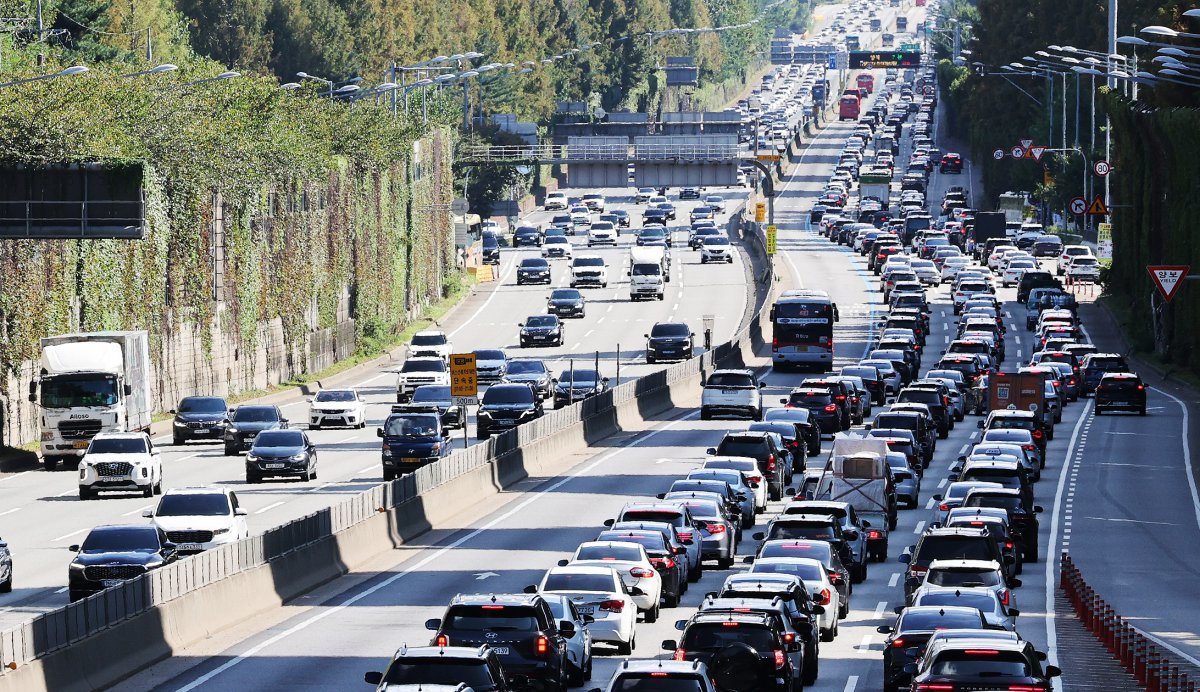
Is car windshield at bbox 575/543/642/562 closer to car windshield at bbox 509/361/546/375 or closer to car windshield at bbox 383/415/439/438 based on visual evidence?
car windshield at bbox 383/415/439/438

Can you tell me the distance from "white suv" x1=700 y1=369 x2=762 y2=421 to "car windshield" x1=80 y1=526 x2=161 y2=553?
35.3 meters

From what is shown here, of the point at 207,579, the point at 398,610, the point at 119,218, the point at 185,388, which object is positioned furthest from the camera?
the point at 185,388

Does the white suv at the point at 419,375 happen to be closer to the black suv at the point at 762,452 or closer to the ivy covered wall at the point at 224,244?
the ivy covered wall at the point at 224,244

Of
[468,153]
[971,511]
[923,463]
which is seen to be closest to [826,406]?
[923,463]

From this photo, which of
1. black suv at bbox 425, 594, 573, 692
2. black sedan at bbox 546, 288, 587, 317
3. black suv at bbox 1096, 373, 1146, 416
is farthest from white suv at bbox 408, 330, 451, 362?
black suv at bbox 425, 594, 573, 692

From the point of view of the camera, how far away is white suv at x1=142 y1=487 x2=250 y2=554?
39844 millimetres

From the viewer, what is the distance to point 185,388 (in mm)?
77688

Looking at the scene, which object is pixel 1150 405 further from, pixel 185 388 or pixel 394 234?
pixel 394 234

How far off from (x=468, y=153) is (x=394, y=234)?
187ft

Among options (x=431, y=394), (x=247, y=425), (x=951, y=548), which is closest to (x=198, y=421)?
(x=247, y=425)

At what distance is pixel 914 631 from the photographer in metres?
26.6

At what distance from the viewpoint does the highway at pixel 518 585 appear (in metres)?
29.5

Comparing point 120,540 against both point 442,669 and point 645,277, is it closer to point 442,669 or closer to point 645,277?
point 442,669

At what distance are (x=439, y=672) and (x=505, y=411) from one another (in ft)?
136
